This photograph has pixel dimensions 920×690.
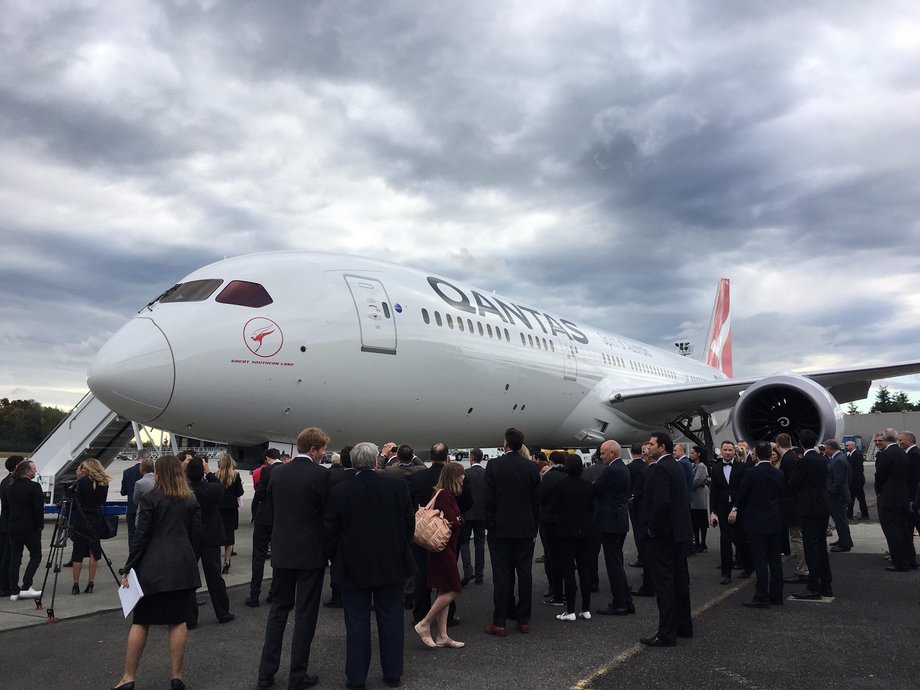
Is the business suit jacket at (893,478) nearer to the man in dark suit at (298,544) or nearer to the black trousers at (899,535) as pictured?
the black trousers at (899,535)

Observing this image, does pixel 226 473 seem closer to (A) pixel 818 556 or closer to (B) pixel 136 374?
(B) pixel 136 374

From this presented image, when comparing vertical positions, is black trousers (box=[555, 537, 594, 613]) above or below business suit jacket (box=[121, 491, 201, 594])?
below

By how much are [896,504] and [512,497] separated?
5597 millimetres

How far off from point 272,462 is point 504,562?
3.64 m

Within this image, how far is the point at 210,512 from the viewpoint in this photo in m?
6.33

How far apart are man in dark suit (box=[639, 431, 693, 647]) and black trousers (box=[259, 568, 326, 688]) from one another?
2.57 metres

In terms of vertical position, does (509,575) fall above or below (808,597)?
above

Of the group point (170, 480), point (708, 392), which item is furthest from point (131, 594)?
point (708, 392)

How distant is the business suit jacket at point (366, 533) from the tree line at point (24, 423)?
90.8 ft

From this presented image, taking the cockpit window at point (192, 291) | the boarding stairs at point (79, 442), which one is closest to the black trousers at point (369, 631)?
the cockpit window at point (192, 291)

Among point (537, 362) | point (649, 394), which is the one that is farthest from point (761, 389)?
point (537, 362)

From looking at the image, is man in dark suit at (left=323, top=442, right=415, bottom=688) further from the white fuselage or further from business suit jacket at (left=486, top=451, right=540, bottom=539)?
the white fuselage

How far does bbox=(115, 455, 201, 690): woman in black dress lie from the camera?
14.1ft

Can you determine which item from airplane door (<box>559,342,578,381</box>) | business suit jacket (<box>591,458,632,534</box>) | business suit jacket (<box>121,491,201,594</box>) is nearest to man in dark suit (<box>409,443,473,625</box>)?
business suit jacket (<box>591,458,632,534</box>)
